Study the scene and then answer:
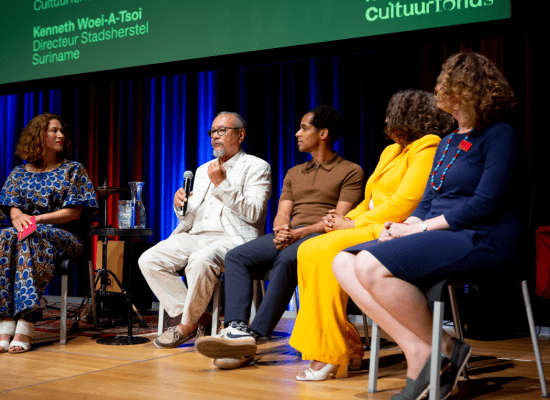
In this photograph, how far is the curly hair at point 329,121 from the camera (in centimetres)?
288

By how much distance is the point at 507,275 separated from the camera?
1754mm

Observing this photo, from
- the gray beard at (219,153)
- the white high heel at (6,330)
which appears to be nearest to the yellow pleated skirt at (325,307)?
the gray beard at (219,153)

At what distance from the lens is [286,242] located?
2.56m

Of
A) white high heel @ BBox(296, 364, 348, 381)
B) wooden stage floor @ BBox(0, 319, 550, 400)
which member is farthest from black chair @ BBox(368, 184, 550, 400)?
white high heel @ BBox(296, 364, 348, 381)

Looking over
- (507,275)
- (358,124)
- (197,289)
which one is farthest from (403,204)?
(358,124)

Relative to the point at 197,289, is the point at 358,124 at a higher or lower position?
higher

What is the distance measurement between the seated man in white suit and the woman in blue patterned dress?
Answer: 0.49 meters

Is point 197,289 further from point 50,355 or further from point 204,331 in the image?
point 50,355

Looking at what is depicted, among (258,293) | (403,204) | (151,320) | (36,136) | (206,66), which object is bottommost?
(151,320)

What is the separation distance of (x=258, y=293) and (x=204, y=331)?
37cm

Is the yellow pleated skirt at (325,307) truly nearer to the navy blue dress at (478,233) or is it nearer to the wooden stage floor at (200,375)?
the wooden stage floor at (200,375)

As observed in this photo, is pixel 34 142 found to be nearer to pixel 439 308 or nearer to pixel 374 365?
pixel 374 365

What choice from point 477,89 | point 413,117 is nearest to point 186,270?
point 413,117

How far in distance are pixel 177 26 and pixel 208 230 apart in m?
1.75
